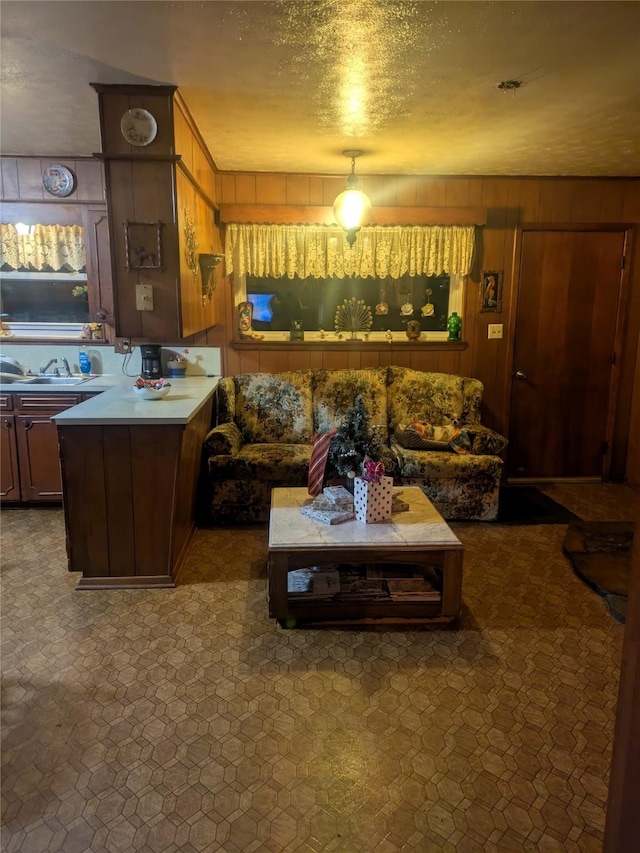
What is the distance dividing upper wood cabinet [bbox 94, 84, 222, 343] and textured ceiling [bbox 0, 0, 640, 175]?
0.44 feet

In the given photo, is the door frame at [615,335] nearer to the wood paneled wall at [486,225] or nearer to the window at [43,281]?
the wood paneled wall at [486,225]

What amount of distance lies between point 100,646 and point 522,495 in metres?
3.30

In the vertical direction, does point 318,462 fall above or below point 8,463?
above

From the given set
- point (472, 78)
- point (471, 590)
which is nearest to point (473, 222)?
point (472, 78)

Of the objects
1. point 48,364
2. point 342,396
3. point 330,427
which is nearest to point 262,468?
point 330,427

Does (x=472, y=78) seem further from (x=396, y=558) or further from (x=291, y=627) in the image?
(x=291, y=627)

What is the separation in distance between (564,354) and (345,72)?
309cm

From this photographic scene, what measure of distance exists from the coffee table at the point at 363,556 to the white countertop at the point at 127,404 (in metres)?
0.81

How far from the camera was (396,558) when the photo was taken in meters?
2.51

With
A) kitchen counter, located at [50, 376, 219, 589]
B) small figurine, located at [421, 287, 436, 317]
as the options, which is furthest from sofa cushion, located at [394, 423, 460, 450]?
kitchen counter, located at [50, 376, 219, 589]

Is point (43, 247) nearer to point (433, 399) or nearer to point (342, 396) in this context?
point (342, 396)

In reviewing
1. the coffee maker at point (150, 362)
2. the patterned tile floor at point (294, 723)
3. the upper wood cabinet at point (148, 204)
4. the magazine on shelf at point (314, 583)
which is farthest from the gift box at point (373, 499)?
the coffee maker at point (150, 362)

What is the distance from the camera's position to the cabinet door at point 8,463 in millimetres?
3893

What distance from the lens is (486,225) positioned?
4.57 meters
